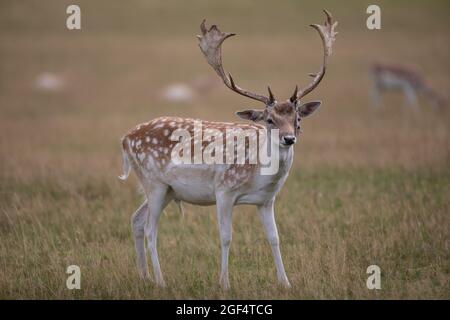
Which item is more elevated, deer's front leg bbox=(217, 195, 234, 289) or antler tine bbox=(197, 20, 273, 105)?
antler tine bbox=(197, 20, 273, 105)

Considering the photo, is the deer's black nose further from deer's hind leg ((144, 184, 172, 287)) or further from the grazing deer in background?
the grazing deer in background

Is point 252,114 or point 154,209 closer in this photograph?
point 252,114

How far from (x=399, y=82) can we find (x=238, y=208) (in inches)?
561

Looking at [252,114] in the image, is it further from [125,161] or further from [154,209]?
[125,161]

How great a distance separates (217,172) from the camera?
7.25 metres

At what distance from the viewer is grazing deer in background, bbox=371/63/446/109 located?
22.6 meters

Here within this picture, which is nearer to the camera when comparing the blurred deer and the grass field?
the grass field

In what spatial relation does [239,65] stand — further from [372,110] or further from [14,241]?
[14,241]

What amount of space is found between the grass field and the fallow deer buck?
0.43 m

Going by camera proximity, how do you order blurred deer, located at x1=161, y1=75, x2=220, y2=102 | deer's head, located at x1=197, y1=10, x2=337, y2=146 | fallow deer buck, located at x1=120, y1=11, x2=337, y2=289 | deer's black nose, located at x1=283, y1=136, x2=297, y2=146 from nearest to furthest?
deer's black nose, located at x1=283, y1=136, x2=297, y2=146 < deer's head, located at x1=197, y1=10, x2=337, y2=146 < fallow deer buck, located at x1=120, y1=11, x2=337, y2=289 < blurred deer, located at x1=161, y1=75, x2=220, y2=102

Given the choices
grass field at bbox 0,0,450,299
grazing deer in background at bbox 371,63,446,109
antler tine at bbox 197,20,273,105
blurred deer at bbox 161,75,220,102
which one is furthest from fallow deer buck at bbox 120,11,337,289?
blurred deer at bbox 161,75,220,102

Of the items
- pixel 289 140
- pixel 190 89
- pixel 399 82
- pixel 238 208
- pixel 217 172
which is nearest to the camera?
pixel 289 140

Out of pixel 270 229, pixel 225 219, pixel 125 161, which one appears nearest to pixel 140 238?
pixel 125 161

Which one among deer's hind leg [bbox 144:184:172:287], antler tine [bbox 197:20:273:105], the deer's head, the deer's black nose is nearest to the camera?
the deer's black nose
